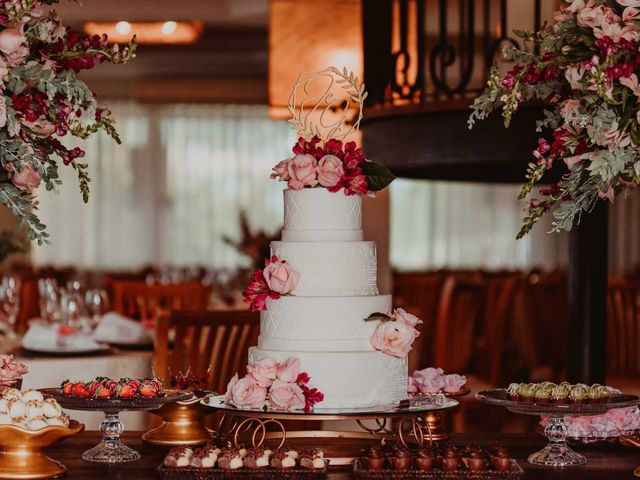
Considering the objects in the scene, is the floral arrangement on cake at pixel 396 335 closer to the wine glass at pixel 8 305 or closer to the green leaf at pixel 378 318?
the green leaf at pixel 378 318

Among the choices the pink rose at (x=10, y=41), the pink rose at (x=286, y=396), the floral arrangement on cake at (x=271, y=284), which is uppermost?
the pink rose at (x=10, y=41)

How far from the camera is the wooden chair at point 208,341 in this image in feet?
12.1

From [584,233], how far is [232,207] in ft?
29.2

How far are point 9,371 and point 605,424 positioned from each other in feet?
4.37

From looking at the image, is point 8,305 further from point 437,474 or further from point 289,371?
point 437,474

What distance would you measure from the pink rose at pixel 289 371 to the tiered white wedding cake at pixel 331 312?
0.06 m

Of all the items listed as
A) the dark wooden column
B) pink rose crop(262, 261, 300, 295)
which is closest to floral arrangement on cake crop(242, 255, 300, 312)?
pink rose crop(262, 261, 300, 295)

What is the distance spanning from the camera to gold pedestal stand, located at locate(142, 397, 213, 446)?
2.53 meters

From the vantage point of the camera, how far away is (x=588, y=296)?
144 inches

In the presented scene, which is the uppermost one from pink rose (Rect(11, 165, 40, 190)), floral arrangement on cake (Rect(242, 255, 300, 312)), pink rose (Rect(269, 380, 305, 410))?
pink rose (Rect(11, 165, 40, 190))

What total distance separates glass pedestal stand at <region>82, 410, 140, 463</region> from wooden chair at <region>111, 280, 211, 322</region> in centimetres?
352

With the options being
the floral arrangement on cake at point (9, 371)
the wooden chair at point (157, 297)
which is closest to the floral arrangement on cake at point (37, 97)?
the floral arrangement on cake at point (9, 371)

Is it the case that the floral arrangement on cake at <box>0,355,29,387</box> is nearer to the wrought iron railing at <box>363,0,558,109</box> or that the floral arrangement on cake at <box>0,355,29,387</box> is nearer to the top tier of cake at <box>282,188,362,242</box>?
the top tier of cake at <box>282,188,362,242</box>

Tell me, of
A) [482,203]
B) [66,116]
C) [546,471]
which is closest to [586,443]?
[546,471]
